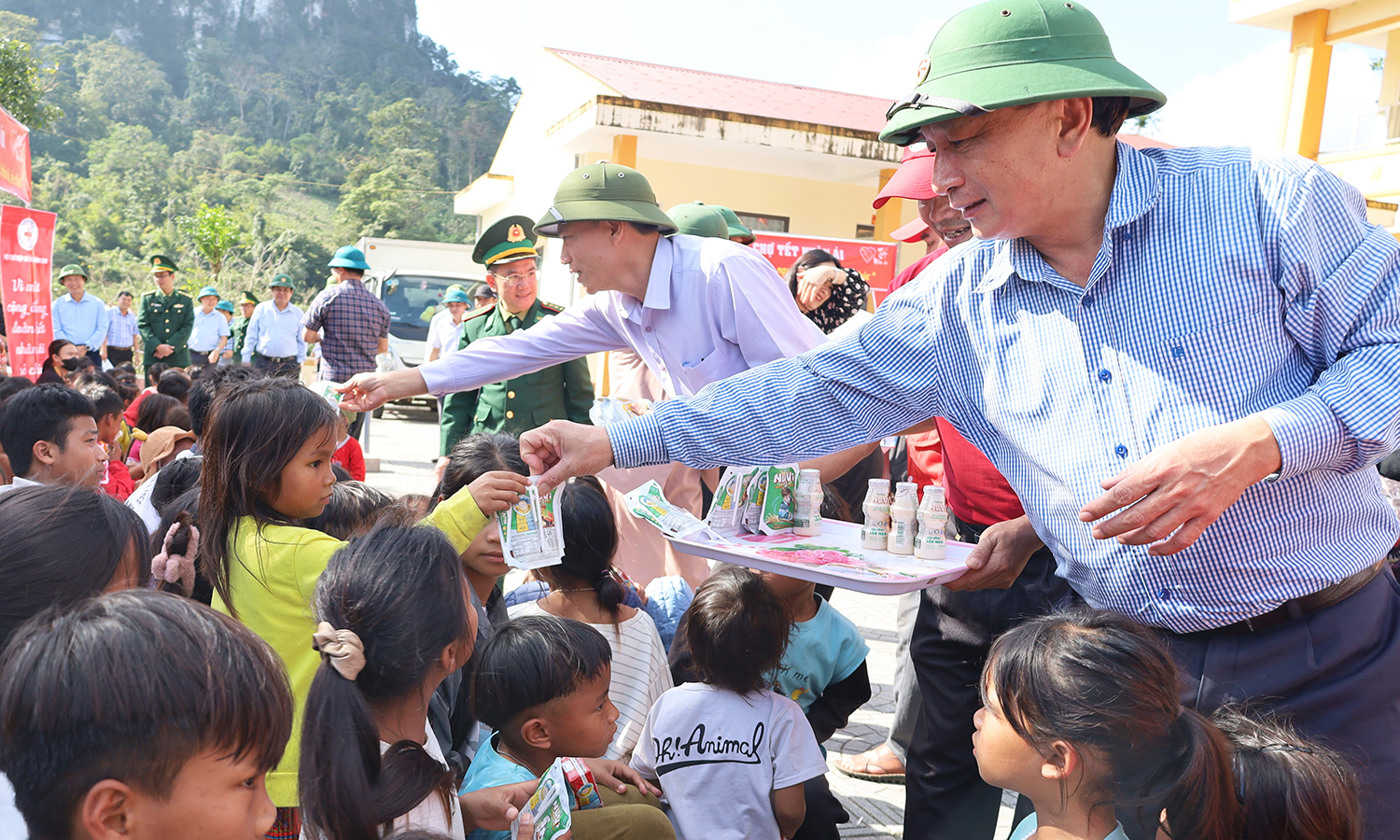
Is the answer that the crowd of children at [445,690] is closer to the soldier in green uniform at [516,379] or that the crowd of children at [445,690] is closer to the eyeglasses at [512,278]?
the soldier in green uniform at [516,379]

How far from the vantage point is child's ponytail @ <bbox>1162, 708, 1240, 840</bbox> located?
5.45 ft

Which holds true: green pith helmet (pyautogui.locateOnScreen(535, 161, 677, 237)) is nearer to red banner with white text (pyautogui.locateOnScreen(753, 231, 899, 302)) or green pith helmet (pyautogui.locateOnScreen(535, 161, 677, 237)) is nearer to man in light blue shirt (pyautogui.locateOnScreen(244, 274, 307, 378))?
red banner with white text (pyautogui.locateOnScreen(753, 231, 899, 302))

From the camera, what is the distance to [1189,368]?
1.71 metres

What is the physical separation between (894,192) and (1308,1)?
49.3ft

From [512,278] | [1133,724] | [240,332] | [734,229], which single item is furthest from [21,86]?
[1133,724]

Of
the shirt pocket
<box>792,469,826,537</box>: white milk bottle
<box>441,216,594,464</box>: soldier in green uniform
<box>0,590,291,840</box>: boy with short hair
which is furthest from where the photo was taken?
<box>441,216,594,464</box>: soldier in green uniform

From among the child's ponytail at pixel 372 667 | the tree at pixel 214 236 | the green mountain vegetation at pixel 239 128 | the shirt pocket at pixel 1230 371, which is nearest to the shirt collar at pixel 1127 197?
the shirt pocket at pixel 1230 371

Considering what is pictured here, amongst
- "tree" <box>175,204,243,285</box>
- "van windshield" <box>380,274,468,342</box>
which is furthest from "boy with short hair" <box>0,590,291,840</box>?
"tree" <box>175,204,243,285</box>

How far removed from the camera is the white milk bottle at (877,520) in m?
2.53

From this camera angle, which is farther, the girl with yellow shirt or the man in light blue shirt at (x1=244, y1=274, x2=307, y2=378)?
the man in light blue shirt at (x1=244, y1=274, x2=307, y2=378)

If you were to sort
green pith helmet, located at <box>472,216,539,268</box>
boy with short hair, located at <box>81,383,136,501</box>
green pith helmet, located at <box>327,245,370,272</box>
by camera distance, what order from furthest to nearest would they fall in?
green pith helmet, located at <box>327,245,370,272</box>
green pith helmet, located at <box>472,216,539,268</box>
boy with short hair, located at <box>81,383,136,501</box>

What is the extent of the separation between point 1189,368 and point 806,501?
119 centimetres

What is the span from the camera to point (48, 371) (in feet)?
25.8

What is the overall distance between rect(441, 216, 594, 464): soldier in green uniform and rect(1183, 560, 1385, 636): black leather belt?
4117 mm
